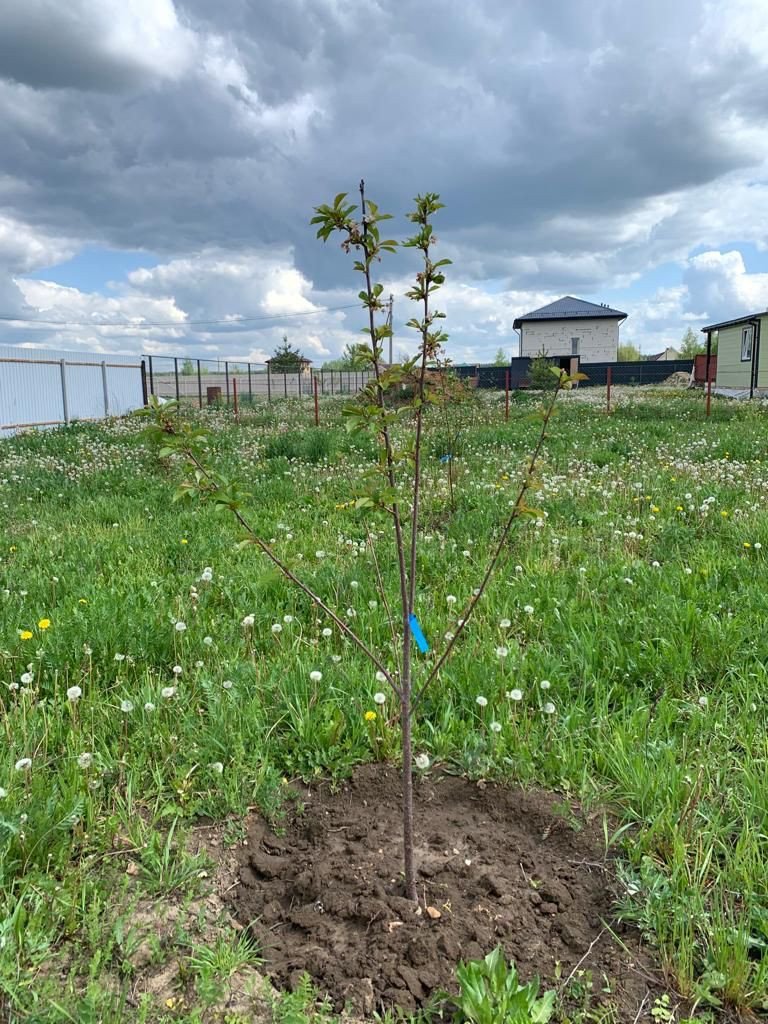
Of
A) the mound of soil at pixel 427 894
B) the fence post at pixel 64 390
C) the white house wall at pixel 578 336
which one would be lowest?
the mound of soil at pixel 427 894

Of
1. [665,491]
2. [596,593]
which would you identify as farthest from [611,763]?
[665,491]

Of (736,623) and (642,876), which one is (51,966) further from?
(736,623)

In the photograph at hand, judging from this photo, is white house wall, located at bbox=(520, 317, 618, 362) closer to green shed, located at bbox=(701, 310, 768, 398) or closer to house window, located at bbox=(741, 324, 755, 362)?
green shed, located at bbox=(701, 310, 768, 398)

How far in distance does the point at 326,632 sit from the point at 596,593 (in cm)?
184

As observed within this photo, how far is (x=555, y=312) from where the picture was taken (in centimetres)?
5378

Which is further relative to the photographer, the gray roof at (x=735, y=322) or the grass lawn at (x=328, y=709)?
the gray roof at (x=735, y=322)

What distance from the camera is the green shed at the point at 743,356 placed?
2706 cm

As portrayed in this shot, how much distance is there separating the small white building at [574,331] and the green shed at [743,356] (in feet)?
61.2

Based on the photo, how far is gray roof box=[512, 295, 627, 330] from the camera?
52.5 metres

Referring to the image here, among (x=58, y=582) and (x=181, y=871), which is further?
(x=58, y=582)

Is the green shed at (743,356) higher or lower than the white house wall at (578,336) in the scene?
lower

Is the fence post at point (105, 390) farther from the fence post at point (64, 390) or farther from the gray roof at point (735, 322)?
the gray roof at point (735, 322)

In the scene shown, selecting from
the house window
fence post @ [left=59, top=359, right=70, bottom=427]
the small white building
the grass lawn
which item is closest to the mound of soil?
the grass lawn

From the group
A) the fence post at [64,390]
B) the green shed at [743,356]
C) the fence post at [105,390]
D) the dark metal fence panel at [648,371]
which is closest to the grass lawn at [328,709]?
the fence post at [64,390]
